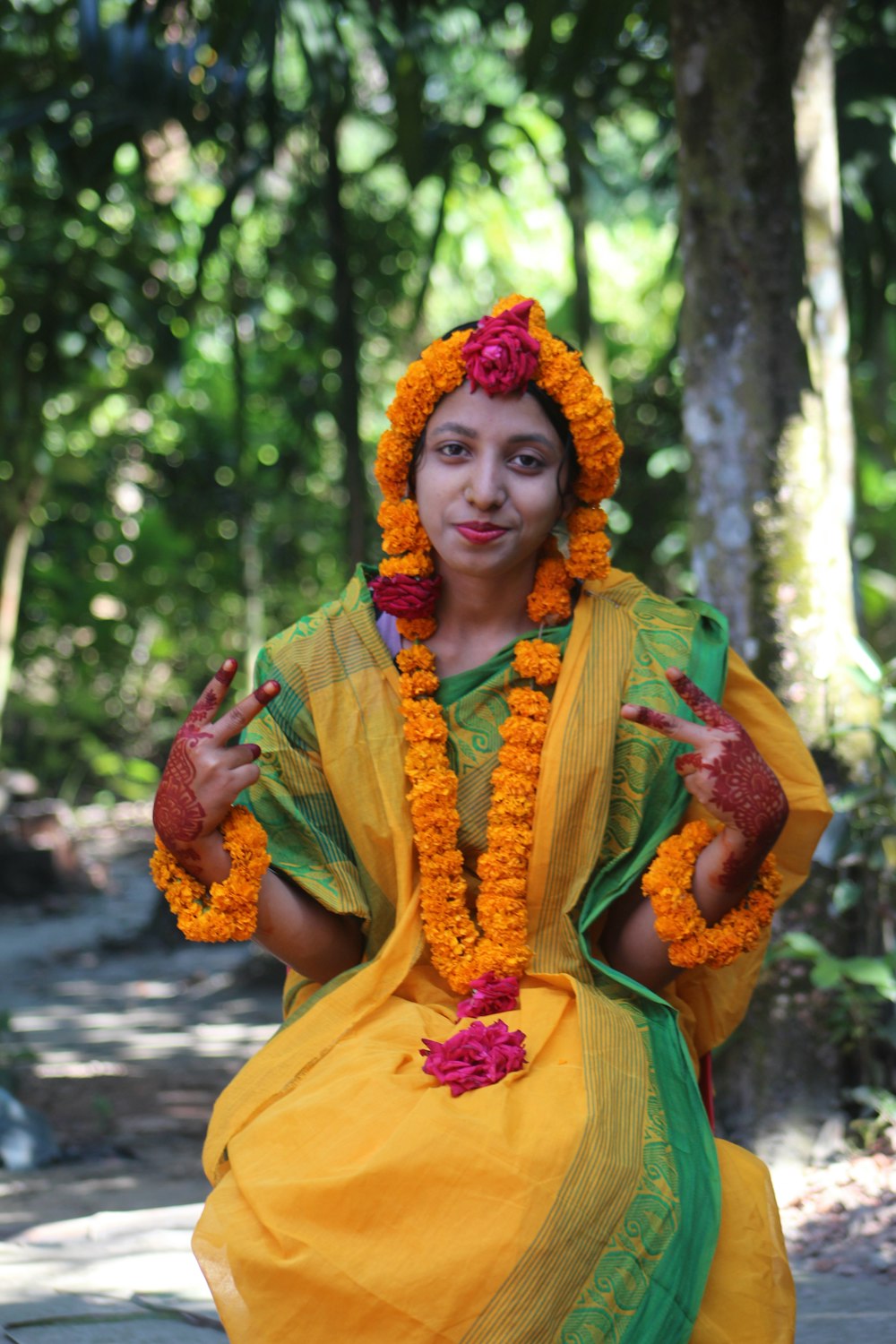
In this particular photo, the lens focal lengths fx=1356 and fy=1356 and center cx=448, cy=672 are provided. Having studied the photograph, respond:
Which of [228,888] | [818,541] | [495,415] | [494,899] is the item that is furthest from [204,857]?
[818,541]

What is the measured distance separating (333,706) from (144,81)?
13.7 feet

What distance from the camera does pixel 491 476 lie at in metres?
2.40

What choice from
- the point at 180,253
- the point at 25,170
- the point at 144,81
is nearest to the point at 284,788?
the point at 144,81

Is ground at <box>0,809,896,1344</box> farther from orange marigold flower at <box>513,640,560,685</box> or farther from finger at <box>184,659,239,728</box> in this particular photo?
orange marigold flower at <box>513,640,560,685</box>

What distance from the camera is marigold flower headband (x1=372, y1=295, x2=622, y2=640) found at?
8.00 ft

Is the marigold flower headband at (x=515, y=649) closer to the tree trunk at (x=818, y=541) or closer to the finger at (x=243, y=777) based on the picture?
the finger at (x=243, y=777)

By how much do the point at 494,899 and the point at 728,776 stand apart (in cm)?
47

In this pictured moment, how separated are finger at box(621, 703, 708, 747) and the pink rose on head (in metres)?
0.64

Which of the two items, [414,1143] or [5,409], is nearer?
[414,1143]

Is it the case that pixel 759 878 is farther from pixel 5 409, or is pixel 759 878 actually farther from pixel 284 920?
pixel 5 409

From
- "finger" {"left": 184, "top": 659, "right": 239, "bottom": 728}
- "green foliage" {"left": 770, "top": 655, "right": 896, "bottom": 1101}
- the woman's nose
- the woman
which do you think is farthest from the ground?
the woman's nose

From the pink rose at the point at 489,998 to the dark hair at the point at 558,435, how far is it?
88 cm

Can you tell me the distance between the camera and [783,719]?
2.49m

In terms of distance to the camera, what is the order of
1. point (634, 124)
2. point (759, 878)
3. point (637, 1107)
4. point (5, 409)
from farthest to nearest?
point (634, 124) → point (5, 409) → point (759, 878) → point (637, 1107)
